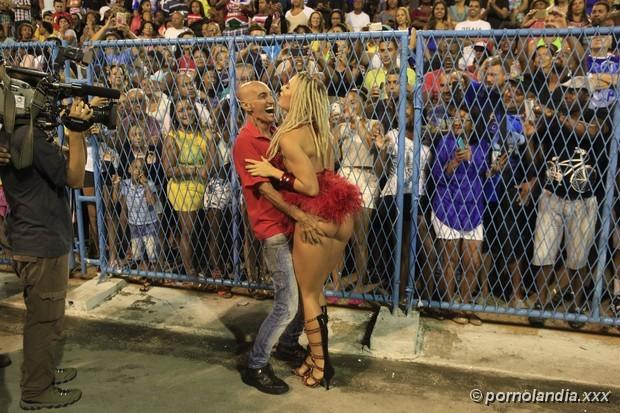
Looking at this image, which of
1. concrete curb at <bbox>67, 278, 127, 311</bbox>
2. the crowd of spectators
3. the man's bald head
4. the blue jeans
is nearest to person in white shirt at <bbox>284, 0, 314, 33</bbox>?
the crowd of spectators

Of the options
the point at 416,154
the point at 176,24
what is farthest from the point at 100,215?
the point at 176,24

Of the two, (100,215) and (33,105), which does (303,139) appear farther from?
(100,215)

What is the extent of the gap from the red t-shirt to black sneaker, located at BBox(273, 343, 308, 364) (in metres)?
0.92

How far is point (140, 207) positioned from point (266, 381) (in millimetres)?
2315

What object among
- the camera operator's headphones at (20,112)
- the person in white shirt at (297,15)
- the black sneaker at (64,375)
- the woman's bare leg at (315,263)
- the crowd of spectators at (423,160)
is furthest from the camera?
the person in white shirt at (297,15)

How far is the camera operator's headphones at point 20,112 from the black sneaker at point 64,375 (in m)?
1.45

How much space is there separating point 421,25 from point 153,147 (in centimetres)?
427

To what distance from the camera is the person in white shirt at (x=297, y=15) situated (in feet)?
26.8

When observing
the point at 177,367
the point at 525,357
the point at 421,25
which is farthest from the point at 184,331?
the point at 421,25

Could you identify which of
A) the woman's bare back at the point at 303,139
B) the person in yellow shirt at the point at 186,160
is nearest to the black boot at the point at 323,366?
the woman's bare back at the point at 303,139

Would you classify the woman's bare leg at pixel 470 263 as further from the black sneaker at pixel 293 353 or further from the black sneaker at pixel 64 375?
the black sneaker at pixel 64 375

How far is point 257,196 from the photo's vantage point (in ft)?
11.7

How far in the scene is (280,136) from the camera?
340 centimetres

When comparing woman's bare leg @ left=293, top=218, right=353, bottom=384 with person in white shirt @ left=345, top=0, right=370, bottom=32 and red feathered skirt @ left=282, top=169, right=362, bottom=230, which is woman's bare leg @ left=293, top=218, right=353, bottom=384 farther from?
person in white shirt @ left=345, top=0, right=370, bottom=32
